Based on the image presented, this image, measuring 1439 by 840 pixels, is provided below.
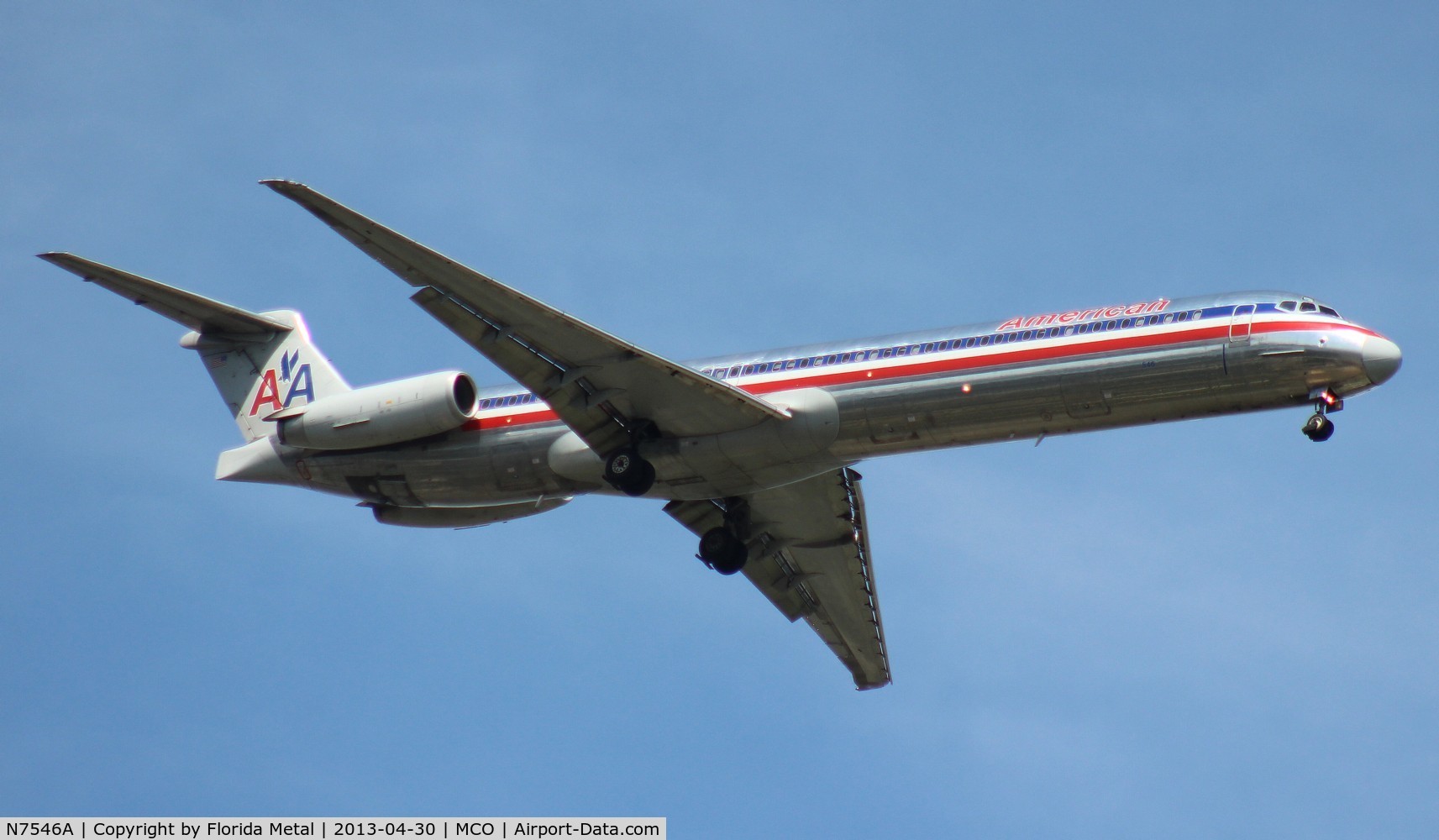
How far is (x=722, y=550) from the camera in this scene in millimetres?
30984

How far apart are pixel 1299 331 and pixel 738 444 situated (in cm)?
870

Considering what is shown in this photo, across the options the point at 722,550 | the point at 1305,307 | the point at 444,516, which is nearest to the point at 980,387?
the point at 1305,307

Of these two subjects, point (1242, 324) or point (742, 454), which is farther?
point (742, 454)

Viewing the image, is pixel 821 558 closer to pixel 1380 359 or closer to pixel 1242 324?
pixel 1242 324

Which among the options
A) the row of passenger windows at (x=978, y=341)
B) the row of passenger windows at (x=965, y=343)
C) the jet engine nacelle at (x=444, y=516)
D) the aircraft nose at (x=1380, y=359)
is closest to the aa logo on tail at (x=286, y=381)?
the jet engine nacelle at (x=444, y=516)

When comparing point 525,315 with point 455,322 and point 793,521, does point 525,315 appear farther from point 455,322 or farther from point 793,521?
point 793,521

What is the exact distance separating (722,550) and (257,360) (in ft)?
32.0

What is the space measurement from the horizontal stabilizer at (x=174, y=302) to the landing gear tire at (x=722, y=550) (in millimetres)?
9207

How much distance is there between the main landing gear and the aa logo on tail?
58.2 feet

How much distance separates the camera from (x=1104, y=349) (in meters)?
25.3

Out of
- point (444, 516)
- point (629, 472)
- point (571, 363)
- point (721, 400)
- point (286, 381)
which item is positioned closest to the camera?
point (721, 400)

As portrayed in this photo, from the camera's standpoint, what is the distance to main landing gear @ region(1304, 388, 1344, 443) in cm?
2434

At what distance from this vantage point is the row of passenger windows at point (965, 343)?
2538cm

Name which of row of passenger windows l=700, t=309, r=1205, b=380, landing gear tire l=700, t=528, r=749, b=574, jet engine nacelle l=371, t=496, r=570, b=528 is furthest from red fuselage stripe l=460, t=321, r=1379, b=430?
jet engine nacelle l=371, t=496, r=570, b=528
